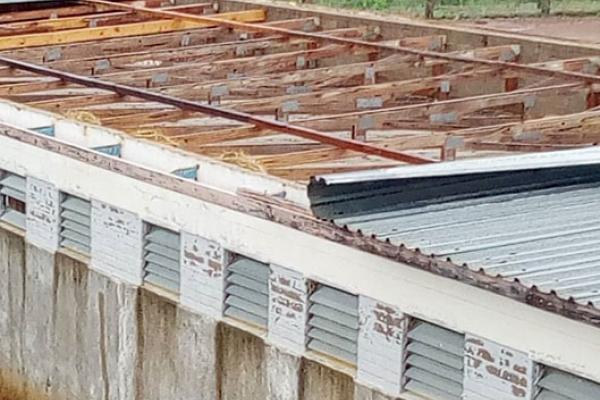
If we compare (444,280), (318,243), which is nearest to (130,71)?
(318,243)

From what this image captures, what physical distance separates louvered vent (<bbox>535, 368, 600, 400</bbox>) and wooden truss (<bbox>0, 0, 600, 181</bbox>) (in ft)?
8.86

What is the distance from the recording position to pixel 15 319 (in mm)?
12891

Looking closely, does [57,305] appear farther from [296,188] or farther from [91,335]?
[296,188]

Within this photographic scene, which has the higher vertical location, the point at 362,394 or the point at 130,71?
the point at 130,71

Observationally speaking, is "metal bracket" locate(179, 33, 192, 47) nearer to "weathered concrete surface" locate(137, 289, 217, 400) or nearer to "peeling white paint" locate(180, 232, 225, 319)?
"weathered concrete surface" locate(137, 289, 217, 400)

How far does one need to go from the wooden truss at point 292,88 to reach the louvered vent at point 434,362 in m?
1.88

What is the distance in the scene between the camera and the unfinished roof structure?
927cm

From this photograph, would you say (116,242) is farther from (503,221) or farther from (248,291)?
(503,221)

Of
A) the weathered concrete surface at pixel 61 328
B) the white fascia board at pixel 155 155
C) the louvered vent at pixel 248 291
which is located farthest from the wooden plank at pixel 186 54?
the louvered vent at pixel 248 291

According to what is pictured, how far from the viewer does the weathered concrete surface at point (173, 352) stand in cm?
1098

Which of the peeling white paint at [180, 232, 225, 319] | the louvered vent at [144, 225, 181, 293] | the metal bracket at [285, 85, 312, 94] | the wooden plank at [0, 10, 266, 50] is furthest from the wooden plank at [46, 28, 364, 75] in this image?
the peeling white paint at [180, 232, 225, 319]

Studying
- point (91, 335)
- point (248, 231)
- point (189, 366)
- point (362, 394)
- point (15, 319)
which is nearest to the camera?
point (362, 394)

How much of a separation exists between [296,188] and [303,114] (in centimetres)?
307

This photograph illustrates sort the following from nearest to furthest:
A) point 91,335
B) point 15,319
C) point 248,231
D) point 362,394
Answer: point 362,394 < point 248,231 < point 91,335 < point 15,319
